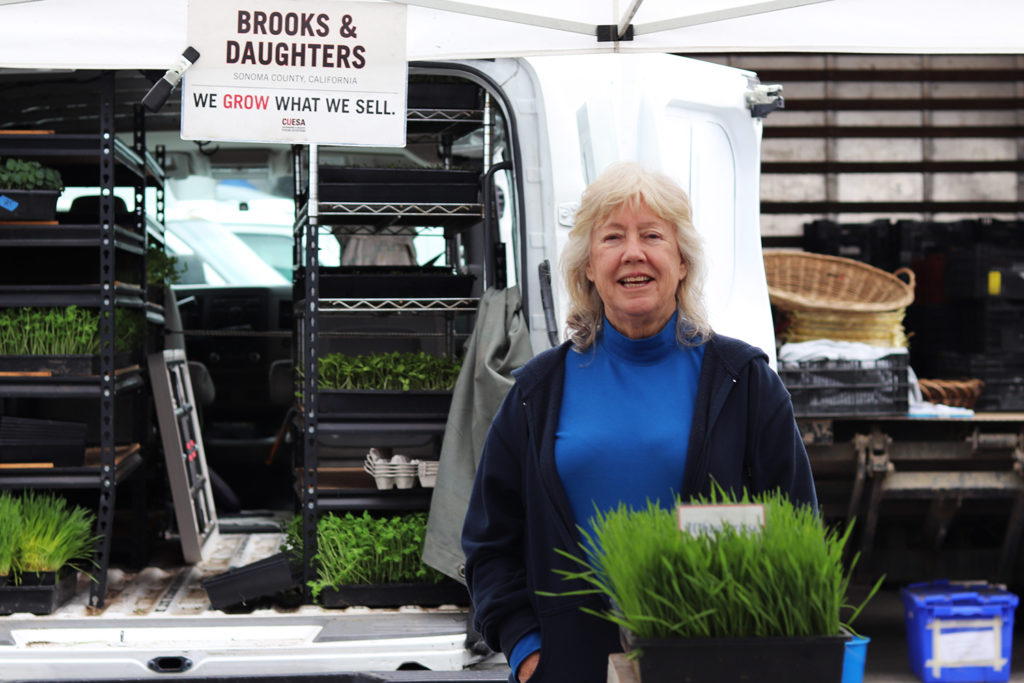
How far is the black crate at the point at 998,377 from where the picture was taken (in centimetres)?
550

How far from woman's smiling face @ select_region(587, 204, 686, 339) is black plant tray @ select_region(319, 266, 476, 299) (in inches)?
94.9

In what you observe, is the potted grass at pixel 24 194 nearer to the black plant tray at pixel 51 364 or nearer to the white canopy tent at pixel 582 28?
the black plant tray at pixel 51 364

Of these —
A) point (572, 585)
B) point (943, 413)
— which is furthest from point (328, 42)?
point (943, 413)

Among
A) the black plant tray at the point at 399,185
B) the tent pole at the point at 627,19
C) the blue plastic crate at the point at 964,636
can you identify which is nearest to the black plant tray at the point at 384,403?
the black plant tray at the point at 399,185

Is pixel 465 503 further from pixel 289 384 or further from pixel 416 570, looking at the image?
pixel 289 384

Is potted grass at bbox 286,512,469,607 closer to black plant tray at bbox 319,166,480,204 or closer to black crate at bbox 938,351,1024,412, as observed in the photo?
black plant tray at bbox 319,166,480,204

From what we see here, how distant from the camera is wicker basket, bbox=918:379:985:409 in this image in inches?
217

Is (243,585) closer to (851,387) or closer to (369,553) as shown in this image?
(369,553)

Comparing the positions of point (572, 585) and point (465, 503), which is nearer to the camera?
point (572, 585)

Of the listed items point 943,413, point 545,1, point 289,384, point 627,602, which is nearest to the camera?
point 627,602

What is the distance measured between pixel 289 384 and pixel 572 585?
16.3 ft

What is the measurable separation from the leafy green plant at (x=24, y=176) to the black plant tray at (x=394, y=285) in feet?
3.74

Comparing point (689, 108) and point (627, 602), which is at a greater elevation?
point (689, 108)

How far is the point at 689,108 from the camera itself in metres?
4.20
